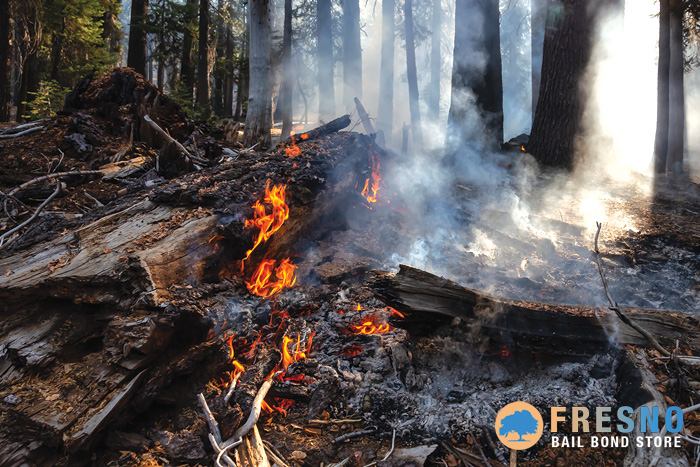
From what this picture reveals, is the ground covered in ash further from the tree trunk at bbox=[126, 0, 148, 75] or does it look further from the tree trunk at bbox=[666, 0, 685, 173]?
the tree trunk at bbox=[126, 0, 148, 75]

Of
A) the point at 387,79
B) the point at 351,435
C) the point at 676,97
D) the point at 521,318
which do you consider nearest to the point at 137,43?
the point at 351,435

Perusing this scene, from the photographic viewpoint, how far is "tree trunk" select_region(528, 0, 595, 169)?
7.80m

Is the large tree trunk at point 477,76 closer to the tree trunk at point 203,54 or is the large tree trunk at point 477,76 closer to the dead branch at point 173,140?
the dead branch at point 173,140

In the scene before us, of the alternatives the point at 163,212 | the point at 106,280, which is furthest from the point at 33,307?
the point at 163,212

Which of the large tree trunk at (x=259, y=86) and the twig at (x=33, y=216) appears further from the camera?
the large tree trunk at (x=259, y=86)

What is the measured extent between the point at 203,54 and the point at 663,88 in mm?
14822

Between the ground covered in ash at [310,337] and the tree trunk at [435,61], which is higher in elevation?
A: the tree trunk at [435,61]

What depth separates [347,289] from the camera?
14.8 ft

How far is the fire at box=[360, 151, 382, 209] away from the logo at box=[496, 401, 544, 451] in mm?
4351

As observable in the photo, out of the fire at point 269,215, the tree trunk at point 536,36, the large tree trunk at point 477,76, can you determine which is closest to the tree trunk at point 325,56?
the tree trunk at point 536,36

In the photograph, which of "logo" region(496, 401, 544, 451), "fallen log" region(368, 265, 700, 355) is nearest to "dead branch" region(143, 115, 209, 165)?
"fallen log" region(368, 265, 700, 355)

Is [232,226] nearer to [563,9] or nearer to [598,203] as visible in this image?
[598,203]

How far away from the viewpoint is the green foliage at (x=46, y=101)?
10727 mm

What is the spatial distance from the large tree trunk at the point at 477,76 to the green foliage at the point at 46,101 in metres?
11.6
